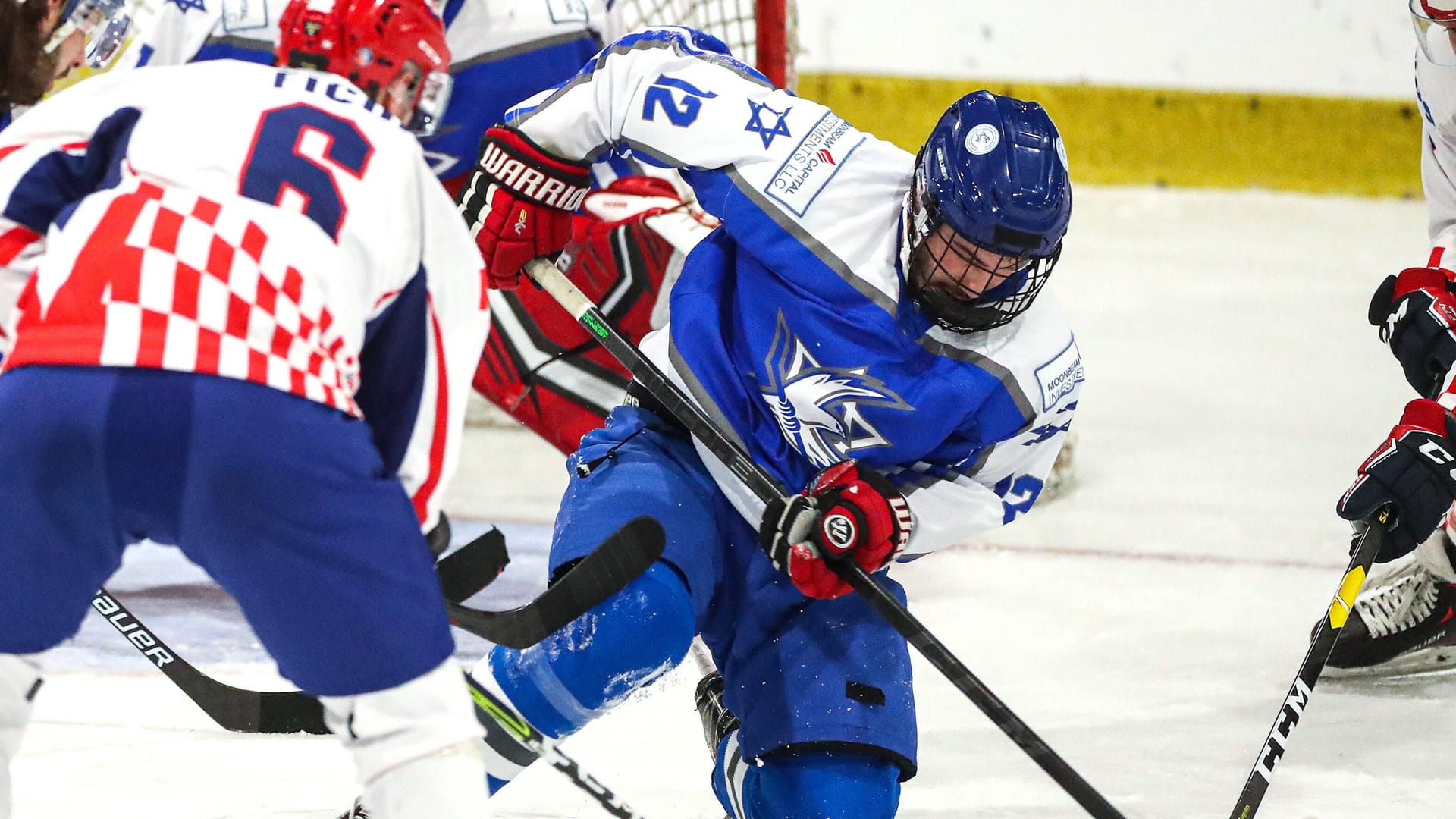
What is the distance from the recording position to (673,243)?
133 inches

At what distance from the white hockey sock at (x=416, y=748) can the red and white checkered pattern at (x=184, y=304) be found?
26 cm

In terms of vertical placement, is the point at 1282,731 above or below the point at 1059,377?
below

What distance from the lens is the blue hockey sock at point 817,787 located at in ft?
6.91

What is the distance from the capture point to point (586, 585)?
2.00 metres

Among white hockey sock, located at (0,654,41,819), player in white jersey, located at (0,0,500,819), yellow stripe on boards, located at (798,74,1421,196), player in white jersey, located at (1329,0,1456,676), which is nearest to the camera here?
player in white jersey, located at (0,0,500,819)

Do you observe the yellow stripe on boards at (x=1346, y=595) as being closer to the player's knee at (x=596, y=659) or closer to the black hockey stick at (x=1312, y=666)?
the black hockey stick at (x=1312, y=666)

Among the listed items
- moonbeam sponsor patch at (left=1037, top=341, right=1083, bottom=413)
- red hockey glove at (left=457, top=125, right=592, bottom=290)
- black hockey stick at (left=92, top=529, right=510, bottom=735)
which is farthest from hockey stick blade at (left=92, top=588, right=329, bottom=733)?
moonbeam sponsor patch at (left=1037, top=341, right=1083, bottom=413)

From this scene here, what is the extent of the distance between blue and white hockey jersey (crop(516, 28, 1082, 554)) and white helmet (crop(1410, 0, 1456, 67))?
868 millimetres

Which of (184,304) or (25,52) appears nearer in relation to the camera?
(184,304)

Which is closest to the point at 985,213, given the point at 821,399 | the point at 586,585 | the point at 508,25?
the point at 821,399

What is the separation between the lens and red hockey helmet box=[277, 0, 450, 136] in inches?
63.2

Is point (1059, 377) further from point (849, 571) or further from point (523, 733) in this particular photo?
point (523, 733)

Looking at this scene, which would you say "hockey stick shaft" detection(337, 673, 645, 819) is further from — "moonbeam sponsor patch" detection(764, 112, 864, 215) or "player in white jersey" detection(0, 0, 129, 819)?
"moonbeam sponsor patch" detection(764, 112, 864, 215)

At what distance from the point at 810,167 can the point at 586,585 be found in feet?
2.12
